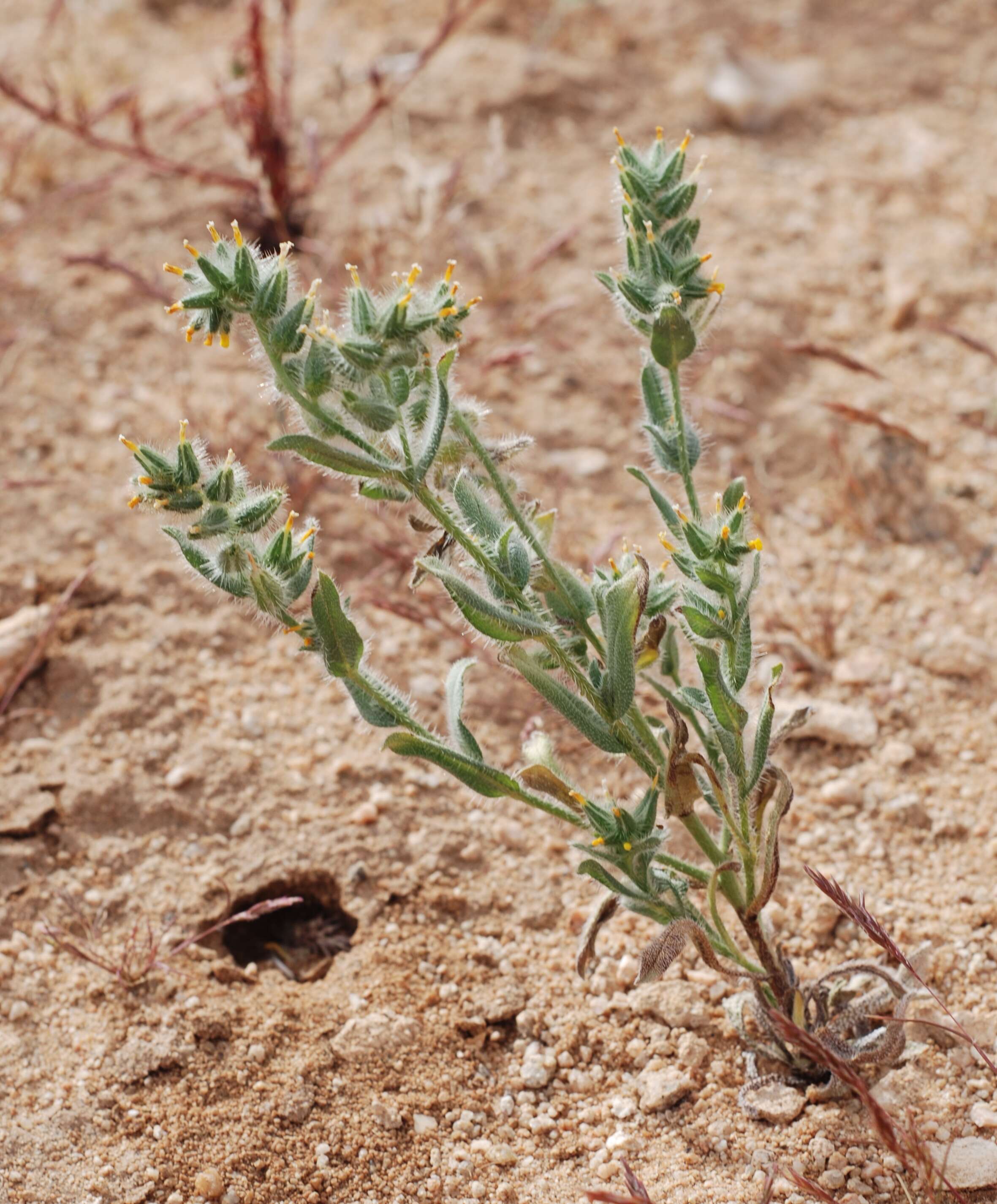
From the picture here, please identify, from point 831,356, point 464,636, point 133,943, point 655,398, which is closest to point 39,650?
A: point 133,943

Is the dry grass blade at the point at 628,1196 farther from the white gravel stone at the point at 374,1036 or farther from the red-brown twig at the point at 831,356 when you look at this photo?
the red-brown twig at the point at 831,356

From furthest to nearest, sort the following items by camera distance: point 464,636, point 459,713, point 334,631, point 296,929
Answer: point 296,929 → point 464,636 → point 459,713 → point 334,631

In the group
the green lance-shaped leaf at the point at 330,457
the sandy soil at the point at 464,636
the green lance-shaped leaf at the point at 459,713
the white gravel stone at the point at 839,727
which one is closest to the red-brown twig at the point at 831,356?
the sandy soil at the point at 464,636

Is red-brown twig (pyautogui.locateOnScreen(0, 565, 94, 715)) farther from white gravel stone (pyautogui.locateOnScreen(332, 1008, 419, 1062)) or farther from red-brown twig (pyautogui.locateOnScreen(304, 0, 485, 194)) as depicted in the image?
red-brown twig (pyautogui.locateOnScreen(304, 0, 485, 194))

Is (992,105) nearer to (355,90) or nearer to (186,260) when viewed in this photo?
(355,90)

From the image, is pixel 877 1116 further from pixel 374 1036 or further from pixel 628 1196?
pixel 374 1036

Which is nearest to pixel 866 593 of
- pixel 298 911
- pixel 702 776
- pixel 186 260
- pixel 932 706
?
pixel 932 706
